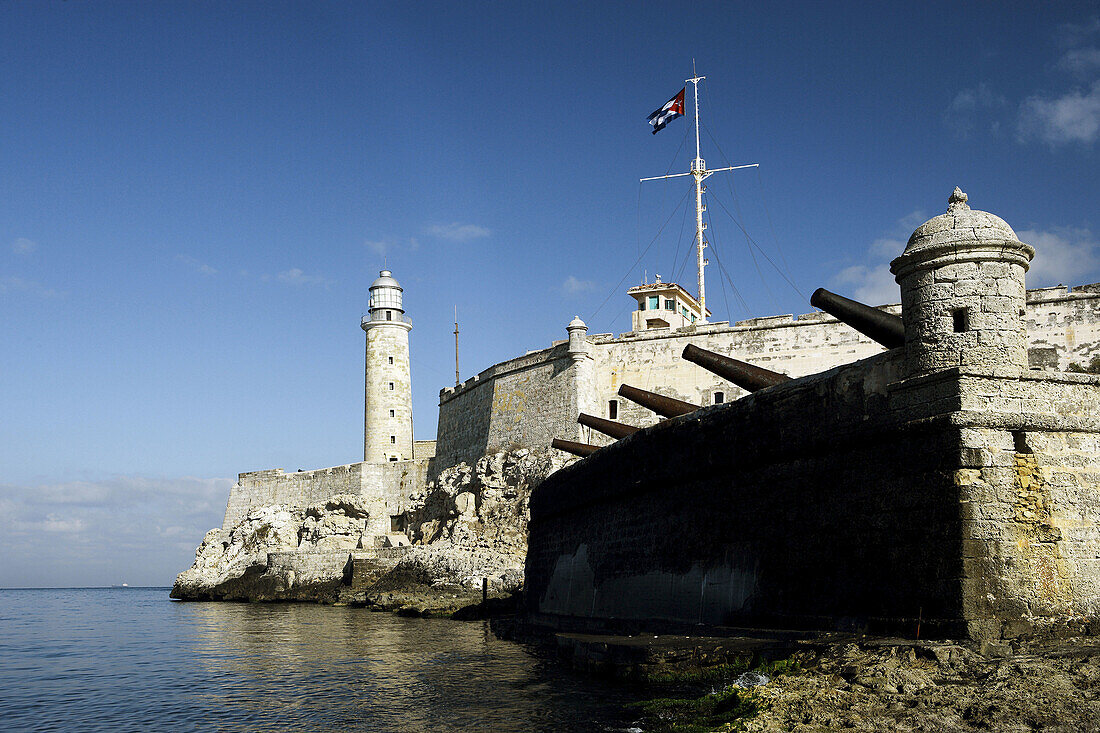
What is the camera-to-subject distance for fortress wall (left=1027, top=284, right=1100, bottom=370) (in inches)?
866

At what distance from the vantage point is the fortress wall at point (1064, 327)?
2198 centimetres

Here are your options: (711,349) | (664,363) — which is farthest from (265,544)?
(711,349)

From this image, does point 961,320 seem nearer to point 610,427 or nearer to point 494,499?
point 610,427

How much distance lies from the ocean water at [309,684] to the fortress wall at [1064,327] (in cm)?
1585

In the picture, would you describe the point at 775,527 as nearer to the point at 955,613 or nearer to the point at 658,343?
the point at 955,613

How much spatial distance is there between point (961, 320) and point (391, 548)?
27.8 metres

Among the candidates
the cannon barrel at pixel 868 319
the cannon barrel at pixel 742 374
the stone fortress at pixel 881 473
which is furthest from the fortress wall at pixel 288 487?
the cannon barrel at pixel 868 319

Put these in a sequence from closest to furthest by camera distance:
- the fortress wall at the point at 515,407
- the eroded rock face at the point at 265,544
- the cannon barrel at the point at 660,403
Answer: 1. the cannon barrel at the point at 660,403
2. the fortress wall at the point at 515,407
3. the eroded rock face at the point at 265,544

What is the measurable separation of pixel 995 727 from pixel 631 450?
7339mm

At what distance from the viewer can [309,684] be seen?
10.7m

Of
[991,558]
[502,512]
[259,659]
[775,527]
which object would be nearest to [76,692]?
[259,659]

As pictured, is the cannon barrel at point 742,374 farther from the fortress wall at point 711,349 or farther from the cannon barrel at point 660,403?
the fortress wall at point 711,349

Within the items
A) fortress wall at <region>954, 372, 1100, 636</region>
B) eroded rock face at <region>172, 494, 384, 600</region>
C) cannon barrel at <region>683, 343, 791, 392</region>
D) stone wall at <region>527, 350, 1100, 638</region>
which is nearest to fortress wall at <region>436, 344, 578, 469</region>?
eroded rock face at <region>172, 494, 384, 600</region>

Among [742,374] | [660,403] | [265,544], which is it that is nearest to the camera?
[742,374]
